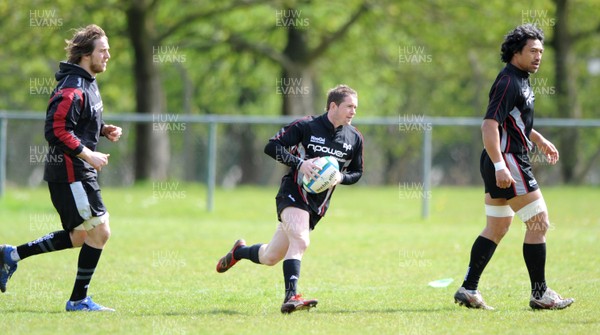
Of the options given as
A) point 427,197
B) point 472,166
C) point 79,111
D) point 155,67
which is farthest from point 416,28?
point 79,111

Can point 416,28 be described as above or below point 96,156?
above

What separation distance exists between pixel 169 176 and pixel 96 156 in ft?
56.8

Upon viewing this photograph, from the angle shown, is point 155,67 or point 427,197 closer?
point 427,197

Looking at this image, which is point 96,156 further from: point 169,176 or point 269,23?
point 269,23

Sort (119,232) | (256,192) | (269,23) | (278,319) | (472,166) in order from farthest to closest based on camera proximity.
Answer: (269,23) → (472,166) → (256,192) → (119,232) → (278,319)

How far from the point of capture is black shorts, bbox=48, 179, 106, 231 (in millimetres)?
7422

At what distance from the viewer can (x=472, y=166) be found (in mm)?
26141

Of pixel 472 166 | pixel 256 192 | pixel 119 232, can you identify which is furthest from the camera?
pixel 472 166

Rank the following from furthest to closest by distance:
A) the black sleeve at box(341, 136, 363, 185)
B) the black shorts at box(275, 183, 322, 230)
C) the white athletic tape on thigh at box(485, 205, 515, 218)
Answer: the black sleeve at box(341, 136, 363, 185) → the white athletic tape on thigh at box(485, 205, 515, 218) → the black shorts at box(275, 183, 322, 230)

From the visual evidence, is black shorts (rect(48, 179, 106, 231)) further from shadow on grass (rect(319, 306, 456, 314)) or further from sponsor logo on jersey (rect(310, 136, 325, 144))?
shadow on grass (rect(319, 306, 456, 314))

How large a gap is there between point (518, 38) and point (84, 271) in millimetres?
4150

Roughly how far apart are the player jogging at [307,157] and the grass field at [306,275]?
63 centimetres

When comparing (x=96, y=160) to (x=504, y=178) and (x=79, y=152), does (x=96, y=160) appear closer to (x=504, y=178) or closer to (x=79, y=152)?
(x=79, y=152)

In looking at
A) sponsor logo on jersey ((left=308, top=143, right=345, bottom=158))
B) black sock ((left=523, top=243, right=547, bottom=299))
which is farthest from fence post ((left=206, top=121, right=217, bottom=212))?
black sock ((left=523, top=243, right=547, bottom=299))
